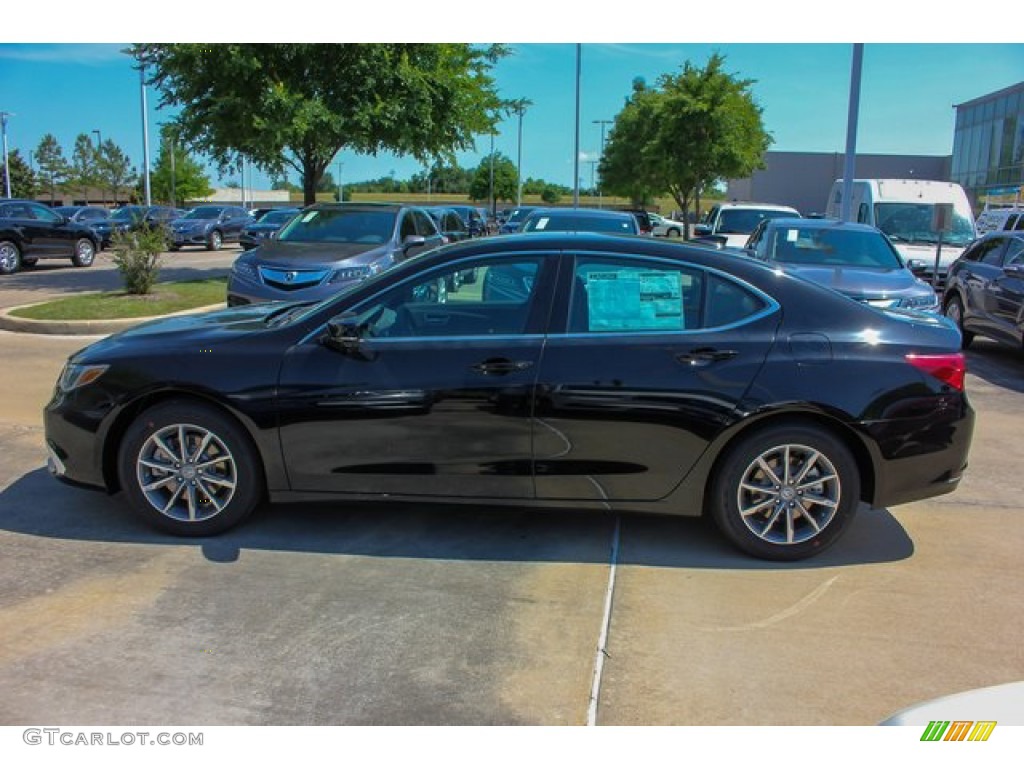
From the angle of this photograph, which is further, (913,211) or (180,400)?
(913,211)

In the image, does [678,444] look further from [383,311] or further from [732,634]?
[383,311]

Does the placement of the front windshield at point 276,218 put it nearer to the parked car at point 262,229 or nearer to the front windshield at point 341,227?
the parked car at point 262,229

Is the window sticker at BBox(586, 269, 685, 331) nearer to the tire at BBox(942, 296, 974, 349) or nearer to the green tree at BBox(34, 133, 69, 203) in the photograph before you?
the tire at BBox(942, 296, 974, 349)

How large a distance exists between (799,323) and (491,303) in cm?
160

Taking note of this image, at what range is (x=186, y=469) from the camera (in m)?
4.39

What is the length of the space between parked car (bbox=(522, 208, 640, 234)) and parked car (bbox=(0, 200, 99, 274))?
13.4m

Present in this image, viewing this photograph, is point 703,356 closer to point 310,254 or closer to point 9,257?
point 310,254

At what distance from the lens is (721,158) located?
27.2 m

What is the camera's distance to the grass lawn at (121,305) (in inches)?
441

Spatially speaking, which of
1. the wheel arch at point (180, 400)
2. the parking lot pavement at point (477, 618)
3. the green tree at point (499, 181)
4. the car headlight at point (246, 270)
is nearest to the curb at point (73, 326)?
the car headlight at point (246, 270)

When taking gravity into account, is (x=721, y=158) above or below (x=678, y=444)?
above

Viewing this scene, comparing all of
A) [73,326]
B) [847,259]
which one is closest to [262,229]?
[73,326]

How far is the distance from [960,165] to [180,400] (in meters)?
58.1

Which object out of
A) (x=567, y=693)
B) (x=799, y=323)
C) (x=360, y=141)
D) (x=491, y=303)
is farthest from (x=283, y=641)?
(x=360, y=141)
